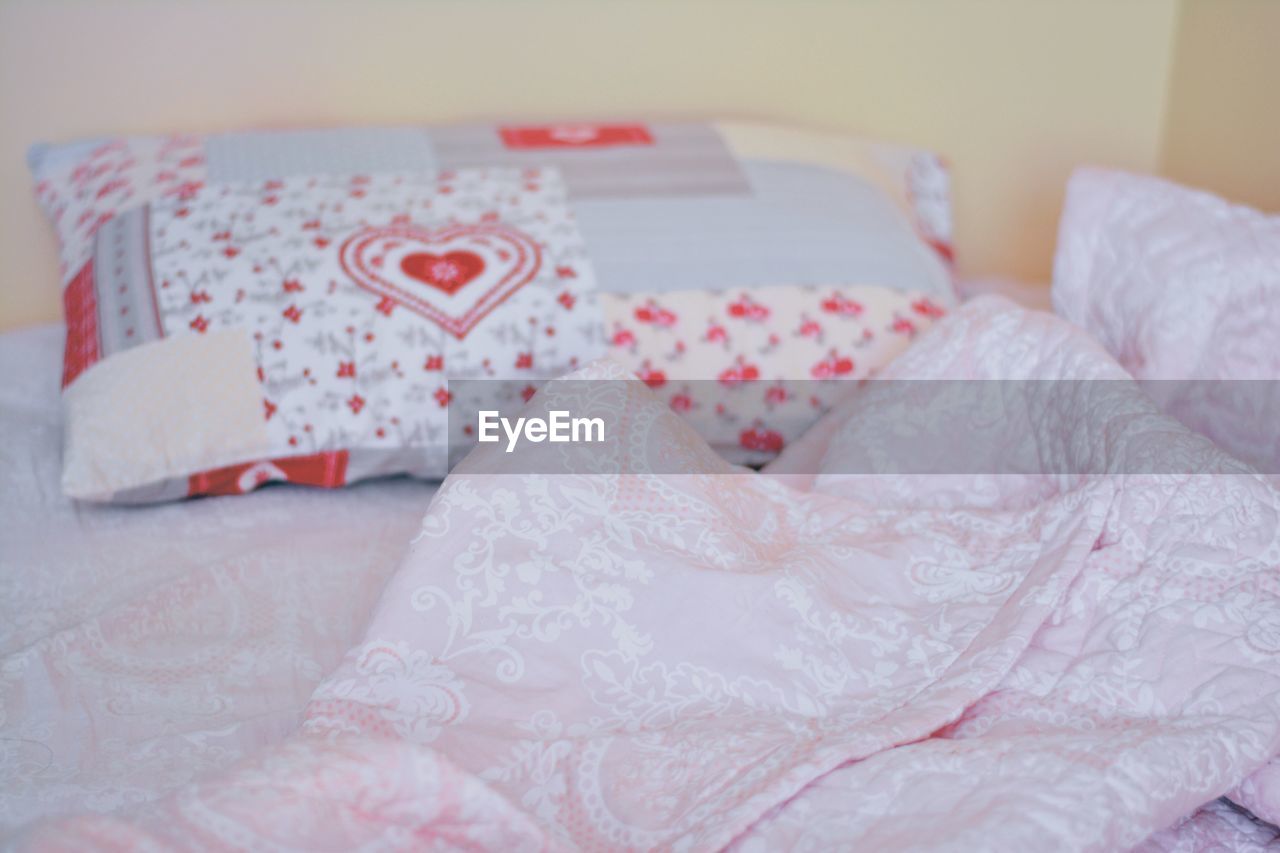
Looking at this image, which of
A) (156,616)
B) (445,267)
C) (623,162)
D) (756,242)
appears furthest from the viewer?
(623,162)

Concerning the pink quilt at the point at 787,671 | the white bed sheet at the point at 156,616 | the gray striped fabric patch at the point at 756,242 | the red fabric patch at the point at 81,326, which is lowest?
the white bed sheet at the point at 156,616

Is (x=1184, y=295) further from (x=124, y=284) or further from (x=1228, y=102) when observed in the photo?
(x=124, y=284)

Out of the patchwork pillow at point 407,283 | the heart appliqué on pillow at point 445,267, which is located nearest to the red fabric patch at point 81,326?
the patchwork pillow at point 407,283

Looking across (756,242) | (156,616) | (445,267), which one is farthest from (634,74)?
(156,616)

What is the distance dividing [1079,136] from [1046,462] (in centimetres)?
102

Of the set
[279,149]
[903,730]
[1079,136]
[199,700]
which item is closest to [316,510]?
[199,700]

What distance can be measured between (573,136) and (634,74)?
26 cm

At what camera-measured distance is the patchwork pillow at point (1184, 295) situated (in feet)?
3.78

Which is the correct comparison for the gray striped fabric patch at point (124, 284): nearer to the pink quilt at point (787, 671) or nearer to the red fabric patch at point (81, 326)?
the red fabric patch at point (81, 326)

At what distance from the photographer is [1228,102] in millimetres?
1771

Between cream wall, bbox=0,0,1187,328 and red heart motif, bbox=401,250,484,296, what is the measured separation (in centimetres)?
52

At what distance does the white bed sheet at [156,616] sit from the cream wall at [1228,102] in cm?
122

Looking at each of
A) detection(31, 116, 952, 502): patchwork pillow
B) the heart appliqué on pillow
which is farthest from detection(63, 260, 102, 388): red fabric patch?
the heart appliqué on pillow

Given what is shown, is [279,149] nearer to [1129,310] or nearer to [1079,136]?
[1129,310]
